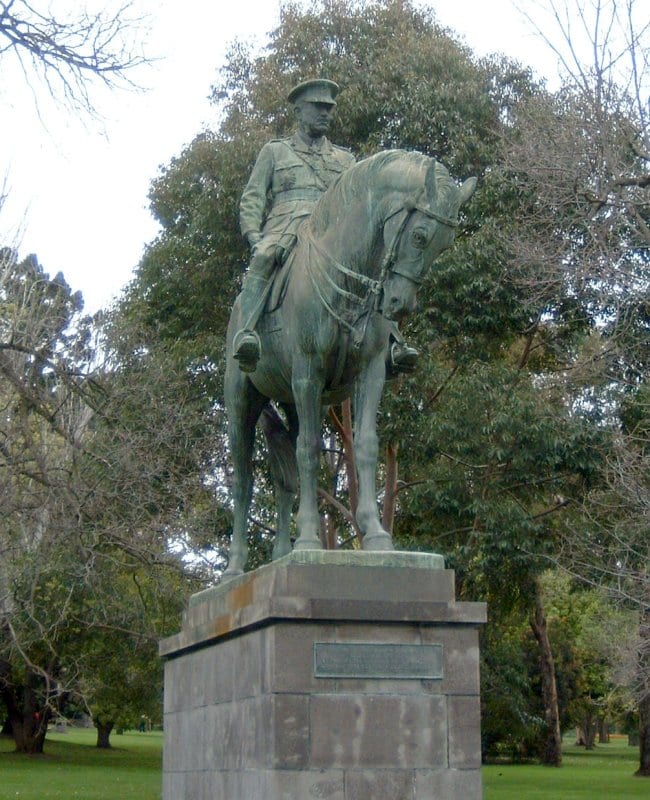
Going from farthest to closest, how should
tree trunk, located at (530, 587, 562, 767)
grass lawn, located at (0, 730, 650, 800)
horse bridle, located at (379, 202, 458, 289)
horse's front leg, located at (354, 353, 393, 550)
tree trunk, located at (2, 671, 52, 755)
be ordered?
tree trunk, located at (2, 671, 52, 755), tree trunk, located at (530, 587, 562, 767), grass lawn, located at (0, 730, 650, 800), horse's front leg, located at (354, 353, 393, 550), horse bridle, located at (379, 202, 458, 289)

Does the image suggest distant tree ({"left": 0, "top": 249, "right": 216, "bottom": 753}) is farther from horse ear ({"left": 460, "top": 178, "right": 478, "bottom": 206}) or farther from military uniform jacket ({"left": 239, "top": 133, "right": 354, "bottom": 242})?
horse ear ({"left": 460, "top": 178, "right": 478, "bottom": 206})

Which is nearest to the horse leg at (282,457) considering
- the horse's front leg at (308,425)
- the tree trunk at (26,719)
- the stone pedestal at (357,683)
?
the horse's front leg at (308,425)

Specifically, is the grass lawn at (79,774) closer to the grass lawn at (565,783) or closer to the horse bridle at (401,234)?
the grass lawn at (565,783)

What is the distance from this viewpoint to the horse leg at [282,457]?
10.1m

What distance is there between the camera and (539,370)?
24.6 m

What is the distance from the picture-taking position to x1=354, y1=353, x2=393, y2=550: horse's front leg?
850 cm

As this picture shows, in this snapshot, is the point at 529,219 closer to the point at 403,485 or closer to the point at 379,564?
the point at 403,485

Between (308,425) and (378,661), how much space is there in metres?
1.83

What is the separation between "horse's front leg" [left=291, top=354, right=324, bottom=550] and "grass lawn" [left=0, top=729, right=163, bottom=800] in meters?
20.1

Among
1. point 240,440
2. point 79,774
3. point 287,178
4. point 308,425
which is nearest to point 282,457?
point 240,440

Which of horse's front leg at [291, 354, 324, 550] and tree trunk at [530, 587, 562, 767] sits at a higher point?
Result: horse's front leg at [291, 354, 324, 550]

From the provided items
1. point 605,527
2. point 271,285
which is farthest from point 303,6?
point 271,285

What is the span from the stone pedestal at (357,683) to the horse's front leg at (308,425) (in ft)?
2.35

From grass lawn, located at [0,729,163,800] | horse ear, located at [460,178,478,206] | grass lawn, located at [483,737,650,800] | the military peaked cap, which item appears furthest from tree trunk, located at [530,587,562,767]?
horse ear, located at [460,178,478,206]
